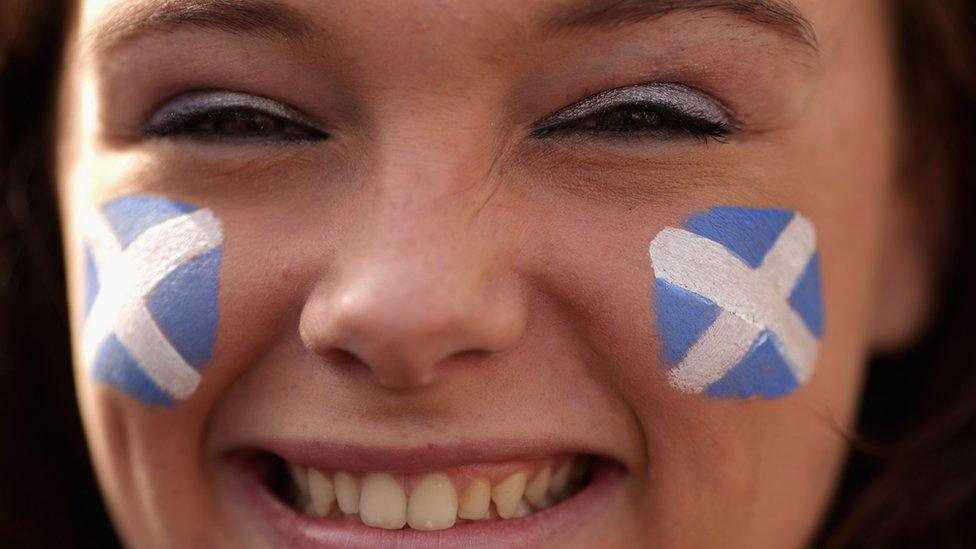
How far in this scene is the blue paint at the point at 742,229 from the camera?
1480 mm

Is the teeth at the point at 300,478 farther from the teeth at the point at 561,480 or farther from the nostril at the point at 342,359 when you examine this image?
the teeth at the point at 561,480

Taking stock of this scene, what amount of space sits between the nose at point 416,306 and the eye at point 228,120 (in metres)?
0.25

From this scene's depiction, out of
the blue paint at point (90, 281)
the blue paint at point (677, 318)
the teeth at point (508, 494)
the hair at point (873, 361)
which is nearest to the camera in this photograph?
the blue paint at point (677, 318)

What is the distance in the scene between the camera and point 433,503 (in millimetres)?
1534

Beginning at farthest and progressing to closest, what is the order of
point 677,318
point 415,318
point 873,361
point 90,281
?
1. point 873,361
2. point 90,281
3. point 677,318
4. point 415,318

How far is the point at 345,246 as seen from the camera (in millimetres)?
1410

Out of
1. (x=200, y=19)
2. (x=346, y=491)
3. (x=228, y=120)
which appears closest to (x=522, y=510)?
(x=346, y=491)

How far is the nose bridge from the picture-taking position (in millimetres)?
1340

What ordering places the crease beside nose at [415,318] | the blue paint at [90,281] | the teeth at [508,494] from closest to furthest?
1. the crease beside nose at [415,318]
2. the teeth at [508,494]
3. the blue paint at [90,281]

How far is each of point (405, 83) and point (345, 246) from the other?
9.4 inches

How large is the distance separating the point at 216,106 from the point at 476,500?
A: 723 mm

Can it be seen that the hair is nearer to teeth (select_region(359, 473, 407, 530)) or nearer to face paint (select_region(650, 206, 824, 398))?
face paint (select_region(650, 206, 824, 398))

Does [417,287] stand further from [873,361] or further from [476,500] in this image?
[873,361]

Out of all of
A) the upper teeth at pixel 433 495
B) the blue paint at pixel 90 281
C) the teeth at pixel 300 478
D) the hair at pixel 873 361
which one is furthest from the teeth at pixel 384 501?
the hair at pixel 873 361
